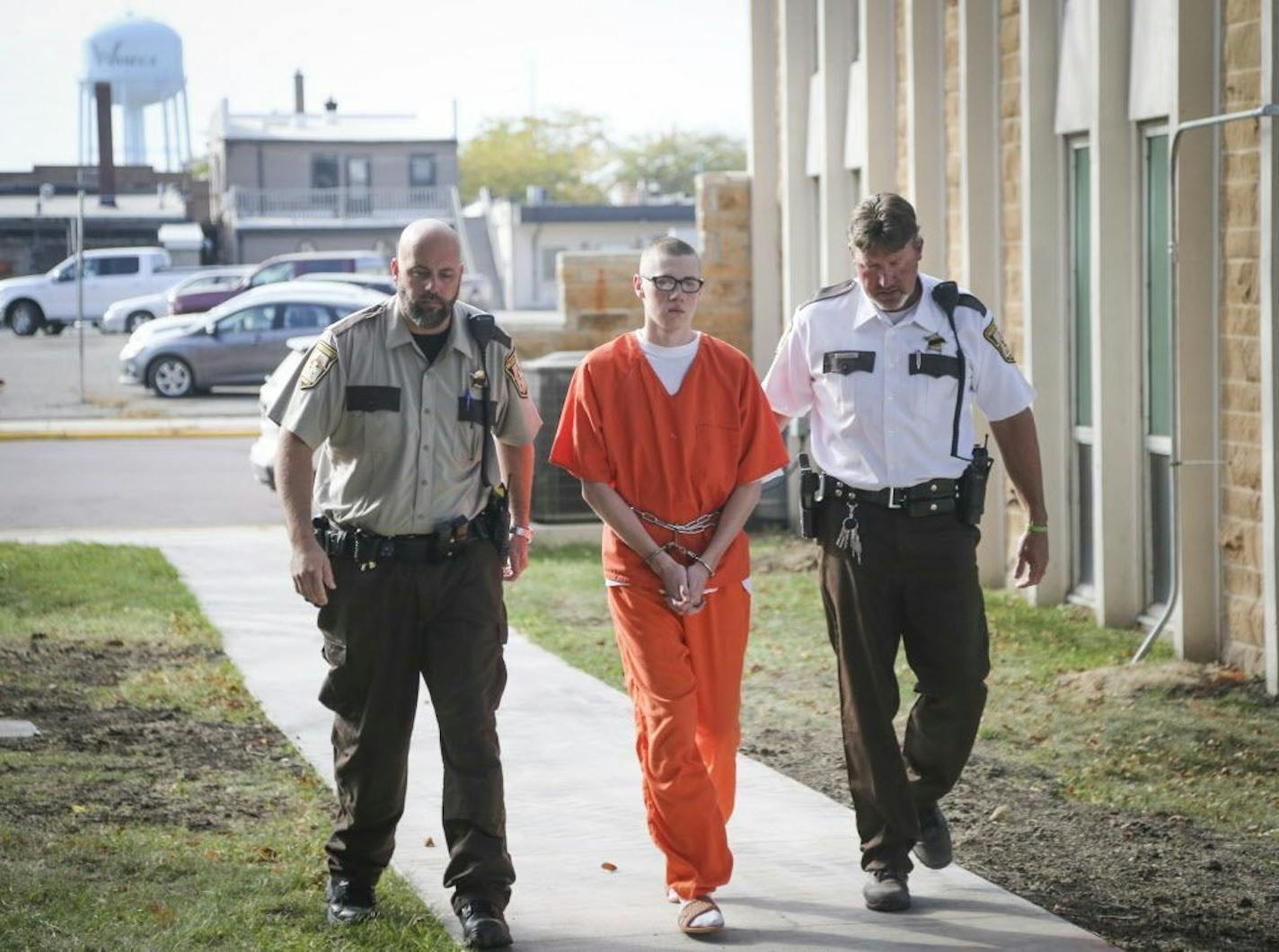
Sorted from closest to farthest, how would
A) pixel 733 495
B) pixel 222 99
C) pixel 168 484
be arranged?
pixel 733 495 → pixel 168 484 → pixel 222 99

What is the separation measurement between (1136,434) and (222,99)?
225ft

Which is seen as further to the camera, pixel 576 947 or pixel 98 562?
pixel 98 562

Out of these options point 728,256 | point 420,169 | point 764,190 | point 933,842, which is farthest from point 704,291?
point 420,169

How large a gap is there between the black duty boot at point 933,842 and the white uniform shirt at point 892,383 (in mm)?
1116

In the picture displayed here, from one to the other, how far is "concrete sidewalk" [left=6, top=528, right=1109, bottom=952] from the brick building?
3132mm

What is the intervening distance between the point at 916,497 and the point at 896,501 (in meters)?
0.06

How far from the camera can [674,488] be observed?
251 inches

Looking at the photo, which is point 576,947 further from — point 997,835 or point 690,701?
point 997,835

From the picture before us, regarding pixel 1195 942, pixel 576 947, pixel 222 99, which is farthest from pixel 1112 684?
pixel 222 99

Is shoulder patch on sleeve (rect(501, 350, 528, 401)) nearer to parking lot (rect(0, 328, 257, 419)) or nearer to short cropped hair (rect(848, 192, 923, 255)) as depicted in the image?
short cropped hair (rect(848, 192, 923, 255))

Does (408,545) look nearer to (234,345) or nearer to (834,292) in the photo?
(834,292)

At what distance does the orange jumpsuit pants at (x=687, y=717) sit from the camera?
A: 6.20 m

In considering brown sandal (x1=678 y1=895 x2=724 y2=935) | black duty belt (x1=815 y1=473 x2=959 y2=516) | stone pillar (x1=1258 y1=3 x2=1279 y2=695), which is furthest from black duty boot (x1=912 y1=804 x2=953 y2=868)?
stone pillar (x1=1258 y1=3 x2=1279 y2=695)

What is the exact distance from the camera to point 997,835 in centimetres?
756
